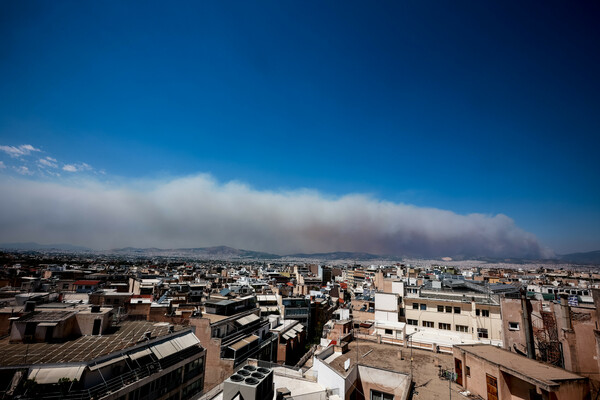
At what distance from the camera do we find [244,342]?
3344 cm

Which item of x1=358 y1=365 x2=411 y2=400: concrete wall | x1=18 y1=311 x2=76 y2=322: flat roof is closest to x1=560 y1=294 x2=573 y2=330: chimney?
x1=358 y1=365 x2=411 y2=400: concrete wall

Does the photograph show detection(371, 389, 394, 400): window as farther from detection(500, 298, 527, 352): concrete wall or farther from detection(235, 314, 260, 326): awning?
detection(235, 314, 260, 326): awning

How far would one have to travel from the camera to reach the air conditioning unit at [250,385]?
12.4 metres

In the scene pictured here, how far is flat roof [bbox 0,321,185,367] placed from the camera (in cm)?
1778

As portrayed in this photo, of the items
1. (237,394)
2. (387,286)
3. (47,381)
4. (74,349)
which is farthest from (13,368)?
(387,286)

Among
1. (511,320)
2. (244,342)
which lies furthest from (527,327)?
(244,342)

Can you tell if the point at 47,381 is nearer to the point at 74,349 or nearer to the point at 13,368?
the point at 13,368

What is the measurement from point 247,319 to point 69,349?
805 inches

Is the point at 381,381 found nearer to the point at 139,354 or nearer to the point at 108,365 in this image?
the point at 139,354

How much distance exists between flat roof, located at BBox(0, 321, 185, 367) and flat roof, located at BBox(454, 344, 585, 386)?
2260 centimetres

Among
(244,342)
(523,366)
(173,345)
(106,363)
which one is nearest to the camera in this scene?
(523,366)

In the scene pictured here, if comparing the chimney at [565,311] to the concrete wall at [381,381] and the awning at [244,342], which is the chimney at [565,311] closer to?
the concrete wall at [381,381]

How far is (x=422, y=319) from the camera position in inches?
1399

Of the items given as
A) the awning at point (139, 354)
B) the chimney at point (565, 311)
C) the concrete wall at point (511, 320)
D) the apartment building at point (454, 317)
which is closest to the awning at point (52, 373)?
the awning at point (139, 354)
